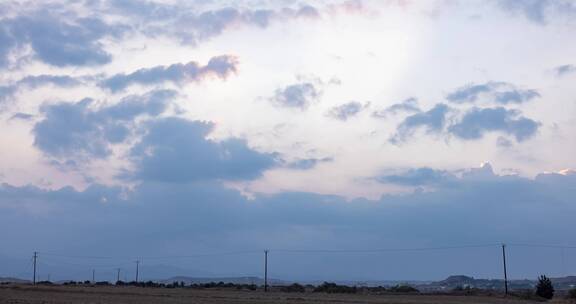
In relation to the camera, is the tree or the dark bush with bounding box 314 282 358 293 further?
the dark bush with bounding box 314 282 358 293

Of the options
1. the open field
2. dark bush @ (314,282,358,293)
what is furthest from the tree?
dark bush @ (314,282,358,293)

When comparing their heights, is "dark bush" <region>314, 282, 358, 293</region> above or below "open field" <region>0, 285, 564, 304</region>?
above

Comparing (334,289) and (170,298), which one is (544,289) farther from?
(170,298)

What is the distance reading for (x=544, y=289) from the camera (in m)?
101

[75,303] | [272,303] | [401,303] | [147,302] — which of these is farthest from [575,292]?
[75,303]

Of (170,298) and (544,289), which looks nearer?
(170,298)

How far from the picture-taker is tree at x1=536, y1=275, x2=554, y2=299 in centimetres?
10069

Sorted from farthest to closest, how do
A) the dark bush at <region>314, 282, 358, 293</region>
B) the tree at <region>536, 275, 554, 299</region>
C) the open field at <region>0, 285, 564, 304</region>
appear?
1. the dark bush at <region>314, 282, 358, 293</region>
2. the tree at <region>536, 275, 554, 299</region>
3. the open field at <region>0, 285, 564, 304</region>

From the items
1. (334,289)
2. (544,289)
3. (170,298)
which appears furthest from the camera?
(334,289)

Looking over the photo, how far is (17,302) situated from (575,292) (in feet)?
203

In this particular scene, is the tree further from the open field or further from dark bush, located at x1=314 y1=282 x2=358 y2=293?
dark bush, located at x1=314 y1=282 x2=358 y2=293

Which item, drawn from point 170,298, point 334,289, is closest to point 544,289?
point 334,289

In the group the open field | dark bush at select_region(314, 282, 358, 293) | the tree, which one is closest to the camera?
the open field

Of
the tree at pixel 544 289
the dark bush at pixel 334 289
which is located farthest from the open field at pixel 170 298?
the dark bush at pixel 334 289
